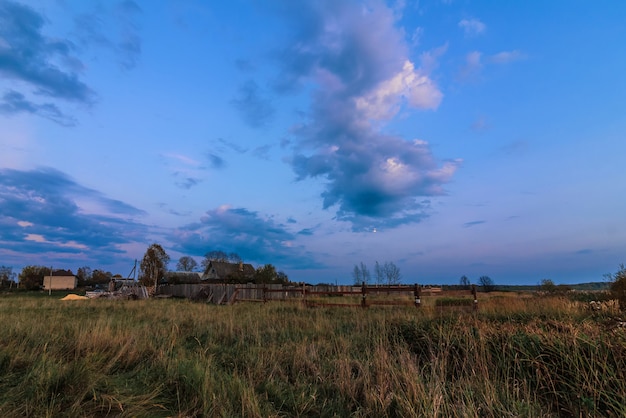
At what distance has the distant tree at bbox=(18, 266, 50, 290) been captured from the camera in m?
67.6

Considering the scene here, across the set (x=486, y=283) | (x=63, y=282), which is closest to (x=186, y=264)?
(x=63, y=282)

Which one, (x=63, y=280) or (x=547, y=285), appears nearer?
(x=547, y=285)

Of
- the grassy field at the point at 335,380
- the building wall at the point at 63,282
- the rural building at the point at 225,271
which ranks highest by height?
the rural building at the point at 225,271

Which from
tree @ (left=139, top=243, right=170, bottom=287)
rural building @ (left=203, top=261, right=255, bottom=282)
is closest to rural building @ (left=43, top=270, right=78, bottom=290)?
rural building @ (left=203, top=261, right=255, bottom=282)

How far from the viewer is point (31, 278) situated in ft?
228

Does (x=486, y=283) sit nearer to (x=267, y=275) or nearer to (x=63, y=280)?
(x=267, y=275)

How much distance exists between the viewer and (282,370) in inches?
203

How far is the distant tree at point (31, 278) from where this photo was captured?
2660 inches

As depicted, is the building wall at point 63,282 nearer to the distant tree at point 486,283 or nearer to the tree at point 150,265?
the tree at point 150,265

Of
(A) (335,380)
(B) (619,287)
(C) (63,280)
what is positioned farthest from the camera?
(C) (63,280)

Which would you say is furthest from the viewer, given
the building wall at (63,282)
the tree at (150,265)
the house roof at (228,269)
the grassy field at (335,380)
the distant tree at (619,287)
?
the building wall at (63,282)

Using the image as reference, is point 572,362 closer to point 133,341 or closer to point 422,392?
point 422,392

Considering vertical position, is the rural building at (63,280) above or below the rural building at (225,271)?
below

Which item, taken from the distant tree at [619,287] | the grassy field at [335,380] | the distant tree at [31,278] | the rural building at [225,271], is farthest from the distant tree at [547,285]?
the distant tree at [31,278]
